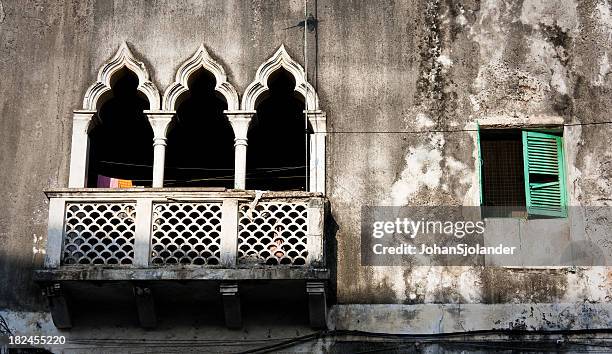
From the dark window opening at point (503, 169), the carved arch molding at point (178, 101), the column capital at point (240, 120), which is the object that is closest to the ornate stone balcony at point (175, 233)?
the carved arch molding at point (178, 101)

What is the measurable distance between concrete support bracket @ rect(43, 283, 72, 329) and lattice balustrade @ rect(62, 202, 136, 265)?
0.35 metres

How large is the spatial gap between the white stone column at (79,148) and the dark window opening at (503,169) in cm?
495

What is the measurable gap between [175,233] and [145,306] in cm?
94

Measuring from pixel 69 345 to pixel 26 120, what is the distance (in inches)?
117

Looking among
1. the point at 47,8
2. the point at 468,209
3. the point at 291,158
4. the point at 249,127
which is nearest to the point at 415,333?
the point at 468,209

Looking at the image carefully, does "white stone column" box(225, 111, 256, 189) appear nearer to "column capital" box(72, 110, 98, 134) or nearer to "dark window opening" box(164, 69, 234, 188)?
"dark window opening" box(164, 69, 234, 188)

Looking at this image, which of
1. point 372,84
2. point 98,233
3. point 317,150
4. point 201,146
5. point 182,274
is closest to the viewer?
point 182,274

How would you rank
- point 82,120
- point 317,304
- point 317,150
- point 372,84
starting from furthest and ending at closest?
1. point 372,84
2. point 82,120
3. point 317,150
4. point 317,304

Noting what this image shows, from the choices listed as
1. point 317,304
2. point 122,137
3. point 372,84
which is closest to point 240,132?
point 372,84

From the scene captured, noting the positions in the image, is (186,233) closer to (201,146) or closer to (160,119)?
(160,119)

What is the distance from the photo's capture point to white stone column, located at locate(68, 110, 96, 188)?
1436cm

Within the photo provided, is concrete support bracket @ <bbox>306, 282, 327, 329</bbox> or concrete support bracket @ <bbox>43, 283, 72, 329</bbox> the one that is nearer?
concrete support bracket @ <bbox>306, 282, 327, 329</bbox>

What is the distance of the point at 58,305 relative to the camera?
44.9 feet

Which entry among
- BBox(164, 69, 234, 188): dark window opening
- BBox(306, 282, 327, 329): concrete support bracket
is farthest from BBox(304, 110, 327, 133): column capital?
BBox(306, 282, 327, 329): concrete support bracket
